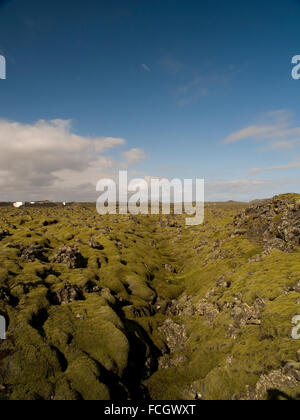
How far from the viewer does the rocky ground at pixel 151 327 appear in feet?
105

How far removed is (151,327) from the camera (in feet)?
179

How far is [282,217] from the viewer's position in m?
87.0

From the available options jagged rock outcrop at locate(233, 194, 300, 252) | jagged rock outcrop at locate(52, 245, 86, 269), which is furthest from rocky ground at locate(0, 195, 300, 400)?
jagged rock outcrop at locate(233, 194, 300, 252)

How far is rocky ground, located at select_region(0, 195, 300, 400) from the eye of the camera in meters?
32.1

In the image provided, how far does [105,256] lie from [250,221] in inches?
2590

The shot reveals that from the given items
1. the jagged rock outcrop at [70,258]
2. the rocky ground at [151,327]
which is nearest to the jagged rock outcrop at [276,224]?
the rocky ground at [151,327]

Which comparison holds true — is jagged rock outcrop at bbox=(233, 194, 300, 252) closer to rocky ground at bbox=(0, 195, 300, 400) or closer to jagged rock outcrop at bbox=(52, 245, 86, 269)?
rocky ground at bbox=(0, 195, 300, 400)

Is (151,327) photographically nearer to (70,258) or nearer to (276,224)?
(70,258)

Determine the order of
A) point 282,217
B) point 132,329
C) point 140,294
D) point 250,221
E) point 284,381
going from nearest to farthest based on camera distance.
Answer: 1. point 284,381
2. point 132,329
3. point 140,294
4. point 282,217
5. point 250,221

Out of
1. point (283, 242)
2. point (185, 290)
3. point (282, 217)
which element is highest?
point (282, 217)

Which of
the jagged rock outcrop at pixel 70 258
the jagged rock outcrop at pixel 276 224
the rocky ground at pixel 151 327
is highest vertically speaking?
the jagged rock outcrop at pixel 276 224

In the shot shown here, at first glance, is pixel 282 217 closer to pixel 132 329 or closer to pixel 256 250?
pixel 256 250

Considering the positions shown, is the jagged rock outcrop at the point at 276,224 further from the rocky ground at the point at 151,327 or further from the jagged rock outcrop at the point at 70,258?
the jagged rock outcrop at the point at 70,258
